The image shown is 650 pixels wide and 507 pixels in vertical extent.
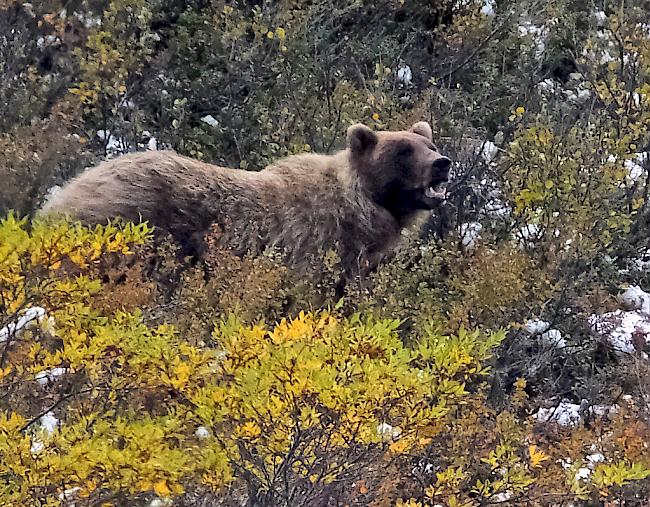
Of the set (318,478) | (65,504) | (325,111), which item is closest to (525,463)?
(318,478)

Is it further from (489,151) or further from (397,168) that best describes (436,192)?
(489,151)

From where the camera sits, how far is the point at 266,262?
5676 millimetres

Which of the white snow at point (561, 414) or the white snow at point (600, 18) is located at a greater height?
the white snow at point (600, 18)

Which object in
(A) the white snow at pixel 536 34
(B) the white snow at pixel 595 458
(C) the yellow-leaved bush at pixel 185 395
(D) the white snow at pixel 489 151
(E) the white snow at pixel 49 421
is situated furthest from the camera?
(A) the white snow at pixel 536 34

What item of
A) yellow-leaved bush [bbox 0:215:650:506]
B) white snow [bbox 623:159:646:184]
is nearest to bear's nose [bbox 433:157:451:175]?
white snow [bbox 623:159:646:184]

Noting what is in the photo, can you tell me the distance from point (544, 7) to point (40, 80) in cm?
598

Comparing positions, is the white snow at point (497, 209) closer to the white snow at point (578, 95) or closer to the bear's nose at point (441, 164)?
the bear's nose at point (441, 164)

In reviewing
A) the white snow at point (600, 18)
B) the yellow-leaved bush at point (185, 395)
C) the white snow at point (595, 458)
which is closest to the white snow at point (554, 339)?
the white snow at point (595, 458)

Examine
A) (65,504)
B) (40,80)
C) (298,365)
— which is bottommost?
(40,80)

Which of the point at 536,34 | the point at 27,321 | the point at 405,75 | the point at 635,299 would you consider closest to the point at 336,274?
the point at 27,321

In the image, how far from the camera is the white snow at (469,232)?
789cm

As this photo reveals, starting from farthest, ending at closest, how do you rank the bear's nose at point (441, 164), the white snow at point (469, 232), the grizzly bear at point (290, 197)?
the white snow at point (469, 232) < the bear's nose at point (441, 164) < the grizzly bear at point (290, 197)

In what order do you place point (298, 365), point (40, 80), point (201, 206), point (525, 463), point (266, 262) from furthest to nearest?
point (40, 80) → point (201, 206) → point (266, 262) → point (525, 463) → point (298, 365)

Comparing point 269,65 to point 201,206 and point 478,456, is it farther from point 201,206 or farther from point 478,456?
point 478,456
